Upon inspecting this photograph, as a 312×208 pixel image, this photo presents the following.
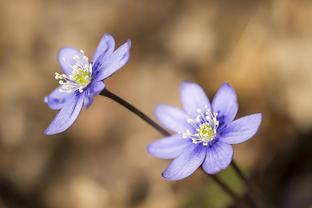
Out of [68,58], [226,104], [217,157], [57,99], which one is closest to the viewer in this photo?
[217,157]

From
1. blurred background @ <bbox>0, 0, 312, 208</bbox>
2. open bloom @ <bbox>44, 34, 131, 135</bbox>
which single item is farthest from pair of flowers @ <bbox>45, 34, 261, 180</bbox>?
blurred background @ <bbox>0, 0, 312, 208</bbox>

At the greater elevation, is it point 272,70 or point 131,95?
point 272,70

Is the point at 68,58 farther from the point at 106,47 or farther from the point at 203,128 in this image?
the point at 203,128

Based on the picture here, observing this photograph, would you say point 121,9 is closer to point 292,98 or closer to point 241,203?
point 292,98

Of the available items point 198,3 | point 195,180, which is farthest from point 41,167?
point 198,3

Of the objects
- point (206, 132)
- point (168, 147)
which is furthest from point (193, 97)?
point (168, 147)

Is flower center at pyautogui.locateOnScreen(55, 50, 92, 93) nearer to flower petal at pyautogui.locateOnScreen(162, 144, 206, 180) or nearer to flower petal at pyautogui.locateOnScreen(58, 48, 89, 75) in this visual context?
flower petal at pyautogui.locateOnScreen(58, 48, 89, 75)

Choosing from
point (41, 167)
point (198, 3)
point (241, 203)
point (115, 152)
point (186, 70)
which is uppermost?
point (198, 3)
